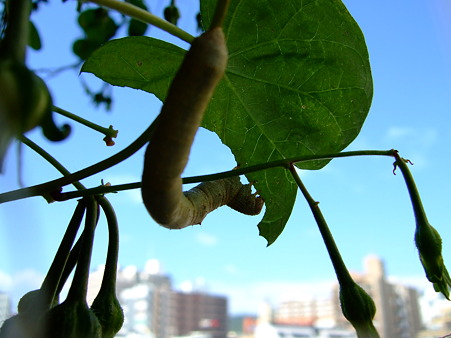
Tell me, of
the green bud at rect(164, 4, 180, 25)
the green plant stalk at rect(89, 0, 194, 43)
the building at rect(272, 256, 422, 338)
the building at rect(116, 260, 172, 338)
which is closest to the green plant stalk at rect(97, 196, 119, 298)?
the green plant stalk at rect(89, 0, 194, 43)

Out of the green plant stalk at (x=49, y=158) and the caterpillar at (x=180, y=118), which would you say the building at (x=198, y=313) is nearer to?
the green plant stalk at (x=49, y=158)

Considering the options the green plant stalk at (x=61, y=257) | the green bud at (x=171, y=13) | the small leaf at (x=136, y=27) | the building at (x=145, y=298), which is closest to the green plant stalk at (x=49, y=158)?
the green plant stalk at (x=61, y=257)

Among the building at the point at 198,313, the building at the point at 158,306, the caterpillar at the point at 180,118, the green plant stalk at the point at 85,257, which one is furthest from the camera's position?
the building at the point at 198,313

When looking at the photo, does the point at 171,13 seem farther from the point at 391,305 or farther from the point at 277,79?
the point at 391,305

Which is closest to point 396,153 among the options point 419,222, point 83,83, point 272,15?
point 419,222

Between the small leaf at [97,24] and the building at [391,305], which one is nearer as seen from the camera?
the small leaf at [97,24]

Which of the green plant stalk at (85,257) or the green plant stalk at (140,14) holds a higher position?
the green plant stalk at (140,14)

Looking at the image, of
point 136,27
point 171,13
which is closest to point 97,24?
point 136,27
